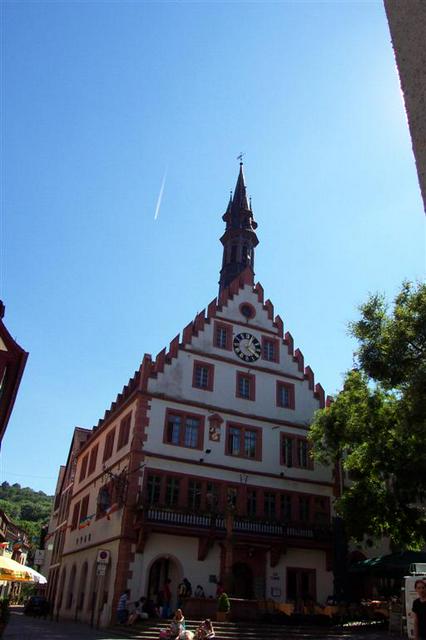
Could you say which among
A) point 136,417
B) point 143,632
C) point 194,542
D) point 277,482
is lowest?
point 143,632

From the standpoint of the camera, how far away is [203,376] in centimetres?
3262

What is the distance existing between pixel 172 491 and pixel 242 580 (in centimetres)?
603

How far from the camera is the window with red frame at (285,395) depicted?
3466cm

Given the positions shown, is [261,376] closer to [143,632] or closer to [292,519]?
[292,519]

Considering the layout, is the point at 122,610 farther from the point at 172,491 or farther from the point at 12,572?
the point at 12,572

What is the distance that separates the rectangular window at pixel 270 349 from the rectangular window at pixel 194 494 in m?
9.44

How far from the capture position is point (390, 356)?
19656 mm

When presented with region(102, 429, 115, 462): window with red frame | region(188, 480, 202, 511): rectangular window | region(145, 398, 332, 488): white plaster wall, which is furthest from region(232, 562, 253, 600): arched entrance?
region(102, 429, 115, 462): window with red frame

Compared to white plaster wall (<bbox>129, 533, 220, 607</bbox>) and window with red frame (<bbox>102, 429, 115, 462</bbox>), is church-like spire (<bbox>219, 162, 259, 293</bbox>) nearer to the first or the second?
window with red frame (<bbox>102, 429, 115, 462</bbox>)

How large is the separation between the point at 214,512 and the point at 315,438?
6.43 metres

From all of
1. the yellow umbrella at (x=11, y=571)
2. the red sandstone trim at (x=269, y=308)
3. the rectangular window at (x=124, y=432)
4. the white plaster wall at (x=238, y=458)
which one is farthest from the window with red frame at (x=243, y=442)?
the yellow umbrella at (x=11, y=571)

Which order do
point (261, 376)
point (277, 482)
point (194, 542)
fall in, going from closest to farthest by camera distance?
point (194, 542) < point (277, 482) < point (261, 376)

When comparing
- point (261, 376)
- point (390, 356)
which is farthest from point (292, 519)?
point (390, 356)

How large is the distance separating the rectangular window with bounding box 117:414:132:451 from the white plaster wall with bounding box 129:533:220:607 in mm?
5776
